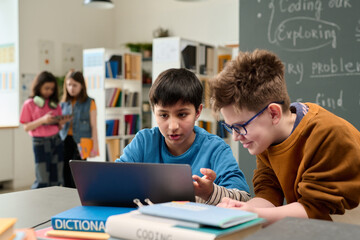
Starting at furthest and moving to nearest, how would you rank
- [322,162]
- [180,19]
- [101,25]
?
1. [101,25]
2. [180,19]
3. [322,162]

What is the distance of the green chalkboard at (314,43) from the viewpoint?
2.86 meters

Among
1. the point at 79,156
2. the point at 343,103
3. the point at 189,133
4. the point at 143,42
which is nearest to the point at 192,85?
the point at 189,133

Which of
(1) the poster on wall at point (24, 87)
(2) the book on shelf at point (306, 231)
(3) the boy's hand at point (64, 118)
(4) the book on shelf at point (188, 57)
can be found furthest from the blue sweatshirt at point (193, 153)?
(1) the poster on wall at point (24, 87)

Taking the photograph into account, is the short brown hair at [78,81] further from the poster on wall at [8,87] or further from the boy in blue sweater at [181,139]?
the boy in blue sweater at [181,139]

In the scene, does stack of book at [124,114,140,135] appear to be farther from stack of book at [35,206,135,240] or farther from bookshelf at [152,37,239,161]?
stack of book at [35,206,135,240]

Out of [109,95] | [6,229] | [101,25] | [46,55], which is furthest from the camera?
[101,25]

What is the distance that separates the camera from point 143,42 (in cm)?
758

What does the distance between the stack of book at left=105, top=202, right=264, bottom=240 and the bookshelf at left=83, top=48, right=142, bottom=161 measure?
5.01 m

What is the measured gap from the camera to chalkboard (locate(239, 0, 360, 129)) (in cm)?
286

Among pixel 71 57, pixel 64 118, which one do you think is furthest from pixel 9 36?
pixel 64 118

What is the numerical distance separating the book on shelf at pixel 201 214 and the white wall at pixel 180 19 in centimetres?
597

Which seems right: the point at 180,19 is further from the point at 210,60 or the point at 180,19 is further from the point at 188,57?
the point at 188,57

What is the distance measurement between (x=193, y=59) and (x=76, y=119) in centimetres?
182

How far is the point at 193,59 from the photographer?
5.32 meters
